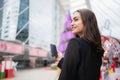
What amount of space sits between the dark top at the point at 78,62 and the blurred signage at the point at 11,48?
911 cm

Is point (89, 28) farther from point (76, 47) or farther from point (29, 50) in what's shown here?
point (29, 50)

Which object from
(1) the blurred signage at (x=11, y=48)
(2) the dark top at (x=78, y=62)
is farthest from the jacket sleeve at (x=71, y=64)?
(1) the blurred signage at (x=11, y=48)

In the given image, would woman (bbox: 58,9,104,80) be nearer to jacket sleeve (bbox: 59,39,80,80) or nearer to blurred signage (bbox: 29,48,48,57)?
jacket sleeve (bbox: 59,39,80,80)

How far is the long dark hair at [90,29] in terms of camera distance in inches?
36.7

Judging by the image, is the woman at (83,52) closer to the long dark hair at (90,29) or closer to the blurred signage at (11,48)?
the long dark hair at (90,29)

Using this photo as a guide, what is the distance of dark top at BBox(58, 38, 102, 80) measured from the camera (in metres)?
0.84

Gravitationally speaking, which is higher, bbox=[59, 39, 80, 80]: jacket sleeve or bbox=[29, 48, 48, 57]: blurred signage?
bbox=[59, 39, 80, 80]: jacket sleeve

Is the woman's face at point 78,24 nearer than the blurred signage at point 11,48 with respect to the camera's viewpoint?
Yes

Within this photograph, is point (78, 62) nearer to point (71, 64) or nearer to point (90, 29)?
point (71, 64)

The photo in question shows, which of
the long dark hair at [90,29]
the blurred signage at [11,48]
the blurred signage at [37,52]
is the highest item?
the long dark hair at [90,29]

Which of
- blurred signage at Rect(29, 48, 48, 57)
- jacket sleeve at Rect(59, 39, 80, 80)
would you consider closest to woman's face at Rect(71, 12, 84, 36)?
jacket sleeve at Rect(59, 39, 80, 80)

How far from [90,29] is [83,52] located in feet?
0.46

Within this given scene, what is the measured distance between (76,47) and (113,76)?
2.13m

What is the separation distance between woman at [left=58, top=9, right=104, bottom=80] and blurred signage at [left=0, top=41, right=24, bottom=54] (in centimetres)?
904
